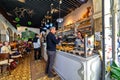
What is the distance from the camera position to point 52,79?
455cm

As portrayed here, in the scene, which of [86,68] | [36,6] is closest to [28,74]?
[86,68]

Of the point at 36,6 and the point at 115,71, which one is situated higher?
the point at 36,6

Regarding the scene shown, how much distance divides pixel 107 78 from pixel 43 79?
209 cm

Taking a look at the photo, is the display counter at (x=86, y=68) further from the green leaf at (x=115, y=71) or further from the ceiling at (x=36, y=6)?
the ceiling at (x=36, y=6)

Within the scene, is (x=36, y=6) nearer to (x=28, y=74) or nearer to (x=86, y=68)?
(x=28, y=74)

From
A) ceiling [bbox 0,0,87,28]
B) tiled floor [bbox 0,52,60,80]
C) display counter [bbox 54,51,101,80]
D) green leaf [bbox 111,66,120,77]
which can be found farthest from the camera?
ceiling [bbox 0,0,87,28]

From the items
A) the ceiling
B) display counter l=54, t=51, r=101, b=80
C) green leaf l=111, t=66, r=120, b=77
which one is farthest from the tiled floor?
the ceiling

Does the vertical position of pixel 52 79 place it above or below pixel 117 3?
A: below

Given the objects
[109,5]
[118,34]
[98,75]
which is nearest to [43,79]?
[98,75]

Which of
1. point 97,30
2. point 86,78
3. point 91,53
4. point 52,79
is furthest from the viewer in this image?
point 52,79

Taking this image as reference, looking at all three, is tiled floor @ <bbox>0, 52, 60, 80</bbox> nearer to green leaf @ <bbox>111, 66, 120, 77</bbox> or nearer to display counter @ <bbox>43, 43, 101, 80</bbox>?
display counter @ <bbox>43, 43, 101, 80</bbox>

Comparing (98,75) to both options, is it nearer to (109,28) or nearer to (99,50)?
(99,50)

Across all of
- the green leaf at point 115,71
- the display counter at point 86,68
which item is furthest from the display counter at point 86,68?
the green leaf at point 115,71

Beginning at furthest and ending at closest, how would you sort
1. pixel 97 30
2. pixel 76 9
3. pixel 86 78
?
pixel 76 9
pixel 97 30
pixel 86 78
